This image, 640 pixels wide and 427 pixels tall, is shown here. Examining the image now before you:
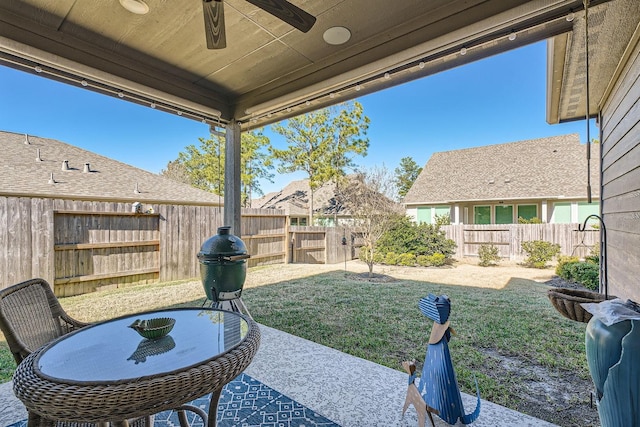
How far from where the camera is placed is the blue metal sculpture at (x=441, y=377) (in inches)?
58.7

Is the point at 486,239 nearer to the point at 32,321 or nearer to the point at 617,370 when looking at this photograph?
the point at 617,370

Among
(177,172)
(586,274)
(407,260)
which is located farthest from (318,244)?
(177,172)

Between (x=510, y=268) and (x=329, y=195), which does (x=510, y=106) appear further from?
(x=329, y=195)

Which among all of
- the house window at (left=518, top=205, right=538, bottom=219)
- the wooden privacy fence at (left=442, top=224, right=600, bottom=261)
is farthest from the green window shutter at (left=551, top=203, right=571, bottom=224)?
the wooden privacy fence at (left=442, top=224, right=600, bottom=261)

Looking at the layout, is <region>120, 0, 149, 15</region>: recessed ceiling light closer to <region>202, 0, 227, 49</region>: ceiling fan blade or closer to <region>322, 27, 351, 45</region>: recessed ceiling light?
<region>202, 0, 227, 49</region>: ceiling fan blade

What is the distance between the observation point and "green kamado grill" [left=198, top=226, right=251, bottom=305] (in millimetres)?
2754

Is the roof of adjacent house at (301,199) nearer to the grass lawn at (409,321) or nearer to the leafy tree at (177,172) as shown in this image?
the leafy tree at (177,172)

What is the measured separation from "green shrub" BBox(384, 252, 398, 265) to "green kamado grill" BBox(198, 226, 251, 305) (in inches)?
Result: 247

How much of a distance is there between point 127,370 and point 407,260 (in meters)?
7.87

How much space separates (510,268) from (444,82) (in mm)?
6790

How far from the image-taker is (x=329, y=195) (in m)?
15.3

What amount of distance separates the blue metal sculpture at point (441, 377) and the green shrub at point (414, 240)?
7218 mm

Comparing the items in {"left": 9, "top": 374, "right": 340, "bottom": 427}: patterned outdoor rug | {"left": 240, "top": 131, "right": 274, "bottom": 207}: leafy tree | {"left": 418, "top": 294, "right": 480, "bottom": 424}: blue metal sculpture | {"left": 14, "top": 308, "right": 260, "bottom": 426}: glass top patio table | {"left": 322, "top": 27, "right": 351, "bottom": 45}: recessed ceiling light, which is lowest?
{"left": 9, "top": 374, "right": 340, "bottom": 427}: patterned outdoor rug

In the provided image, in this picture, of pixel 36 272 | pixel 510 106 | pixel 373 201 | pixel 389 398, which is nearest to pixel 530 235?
pixel 373 201
